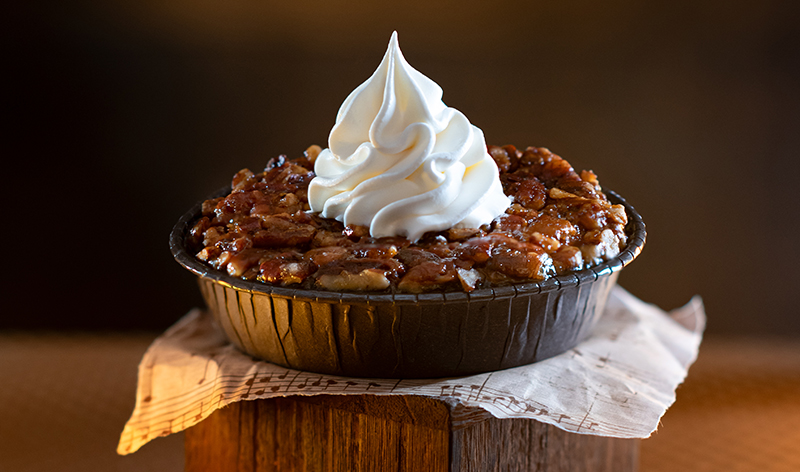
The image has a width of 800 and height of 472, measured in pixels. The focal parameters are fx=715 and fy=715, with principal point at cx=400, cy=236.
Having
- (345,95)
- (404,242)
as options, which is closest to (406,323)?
(404,242)

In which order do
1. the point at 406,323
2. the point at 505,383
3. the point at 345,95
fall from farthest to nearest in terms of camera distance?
the point at 345,95 → the point at 505,383 → the point at 406,323

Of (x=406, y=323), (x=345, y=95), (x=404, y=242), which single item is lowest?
(x=406, y=323)

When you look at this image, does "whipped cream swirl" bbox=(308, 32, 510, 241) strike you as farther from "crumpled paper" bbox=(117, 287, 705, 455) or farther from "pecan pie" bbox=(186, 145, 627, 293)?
"crumpled paper" bbox=(117, 287, 705, 455)

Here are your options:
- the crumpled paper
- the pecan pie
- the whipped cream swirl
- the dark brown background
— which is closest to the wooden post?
the crumpled paper

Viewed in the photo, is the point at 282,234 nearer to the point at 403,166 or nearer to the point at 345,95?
the point at 403,166

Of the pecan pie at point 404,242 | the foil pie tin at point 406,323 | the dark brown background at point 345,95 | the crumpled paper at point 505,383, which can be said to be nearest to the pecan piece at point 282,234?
the pecan pie at point 404,242

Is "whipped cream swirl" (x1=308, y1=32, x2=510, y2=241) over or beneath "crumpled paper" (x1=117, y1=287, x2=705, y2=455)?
over

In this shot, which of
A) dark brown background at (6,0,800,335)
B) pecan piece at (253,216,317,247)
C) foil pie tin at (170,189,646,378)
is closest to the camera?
foil pie tin at (170,189,646,378)
